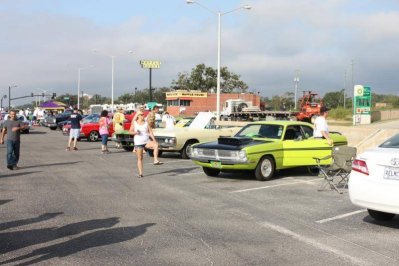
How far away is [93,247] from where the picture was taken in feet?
19.1

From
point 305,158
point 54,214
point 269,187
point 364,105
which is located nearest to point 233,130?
point 305,158

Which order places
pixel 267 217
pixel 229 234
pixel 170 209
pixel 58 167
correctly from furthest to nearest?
pixel 58 167, pixel 170 209, pixel 267 217, pixel 229 234

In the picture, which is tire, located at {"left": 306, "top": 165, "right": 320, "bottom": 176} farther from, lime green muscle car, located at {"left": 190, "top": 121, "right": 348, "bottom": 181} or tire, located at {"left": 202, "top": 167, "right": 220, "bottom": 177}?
tire, located at {"left": 202, "top": 167, "right": 220, "bottom": 177}

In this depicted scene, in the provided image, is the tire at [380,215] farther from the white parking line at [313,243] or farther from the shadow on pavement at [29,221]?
the shadow on pavement at [29,221]

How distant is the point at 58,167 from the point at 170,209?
6972 mm

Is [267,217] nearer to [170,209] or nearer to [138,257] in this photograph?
[170,209]

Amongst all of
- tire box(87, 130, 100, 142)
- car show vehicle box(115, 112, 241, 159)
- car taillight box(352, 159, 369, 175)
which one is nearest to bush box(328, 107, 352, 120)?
tire box(87, 130, 100, 142)

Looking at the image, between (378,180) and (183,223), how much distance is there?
8.95 ft

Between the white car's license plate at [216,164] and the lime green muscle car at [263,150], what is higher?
the lime green muscle car at [263,150]

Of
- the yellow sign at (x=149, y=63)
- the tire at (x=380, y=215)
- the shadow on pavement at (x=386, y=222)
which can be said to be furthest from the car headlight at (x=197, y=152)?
the yellow sign at (x=149, y=63)

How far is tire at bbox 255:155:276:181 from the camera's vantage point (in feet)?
37.9

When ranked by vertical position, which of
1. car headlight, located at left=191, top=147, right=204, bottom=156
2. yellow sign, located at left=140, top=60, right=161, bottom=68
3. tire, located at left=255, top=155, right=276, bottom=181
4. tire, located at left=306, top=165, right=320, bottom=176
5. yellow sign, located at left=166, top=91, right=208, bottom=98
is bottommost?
tire, located at left=306, top=165, right=320, bottom=176

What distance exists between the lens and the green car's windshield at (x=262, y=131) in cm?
1241

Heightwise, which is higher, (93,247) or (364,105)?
(364,105)
